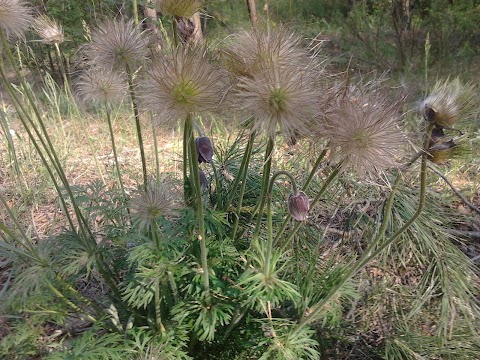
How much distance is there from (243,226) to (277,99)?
668mm

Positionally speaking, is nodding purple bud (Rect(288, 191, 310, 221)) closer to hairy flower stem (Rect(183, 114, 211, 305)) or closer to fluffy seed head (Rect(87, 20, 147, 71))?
hairy flower stem (Rect(183, 114, 211, 305))

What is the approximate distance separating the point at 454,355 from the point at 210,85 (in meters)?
1.37

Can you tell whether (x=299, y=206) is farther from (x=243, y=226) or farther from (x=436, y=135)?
(x=243, y=226)

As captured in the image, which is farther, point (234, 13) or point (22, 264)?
point (234, 13)

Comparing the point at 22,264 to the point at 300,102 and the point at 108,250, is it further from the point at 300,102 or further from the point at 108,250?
the point at 300,102

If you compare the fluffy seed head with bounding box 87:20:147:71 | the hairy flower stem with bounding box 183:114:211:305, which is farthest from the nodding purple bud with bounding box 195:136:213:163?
the fluffy seed head with bounding box 87:20:147:71

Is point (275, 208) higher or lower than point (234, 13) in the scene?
higher

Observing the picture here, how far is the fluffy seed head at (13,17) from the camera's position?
1.30 m

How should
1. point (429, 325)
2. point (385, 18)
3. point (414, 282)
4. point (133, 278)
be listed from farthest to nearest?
point (385, 18) → point (414, 282) → point (429, 325) → point (133, 278)

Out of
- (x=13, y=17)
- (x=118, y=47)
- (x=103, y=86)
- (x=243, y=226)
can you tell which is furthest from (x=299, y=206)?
(x=13, y=17)

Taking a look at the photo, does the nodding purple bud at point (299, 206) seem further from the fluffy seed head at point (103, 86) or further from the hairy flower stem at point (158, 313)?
the fluffy seed head at point (103, 86)

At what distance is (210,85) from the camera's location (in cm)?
103

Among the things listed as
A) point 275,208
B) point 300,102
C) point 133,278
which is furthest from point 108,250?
point 300,102

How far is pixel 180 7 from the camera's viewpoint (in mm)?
1177
